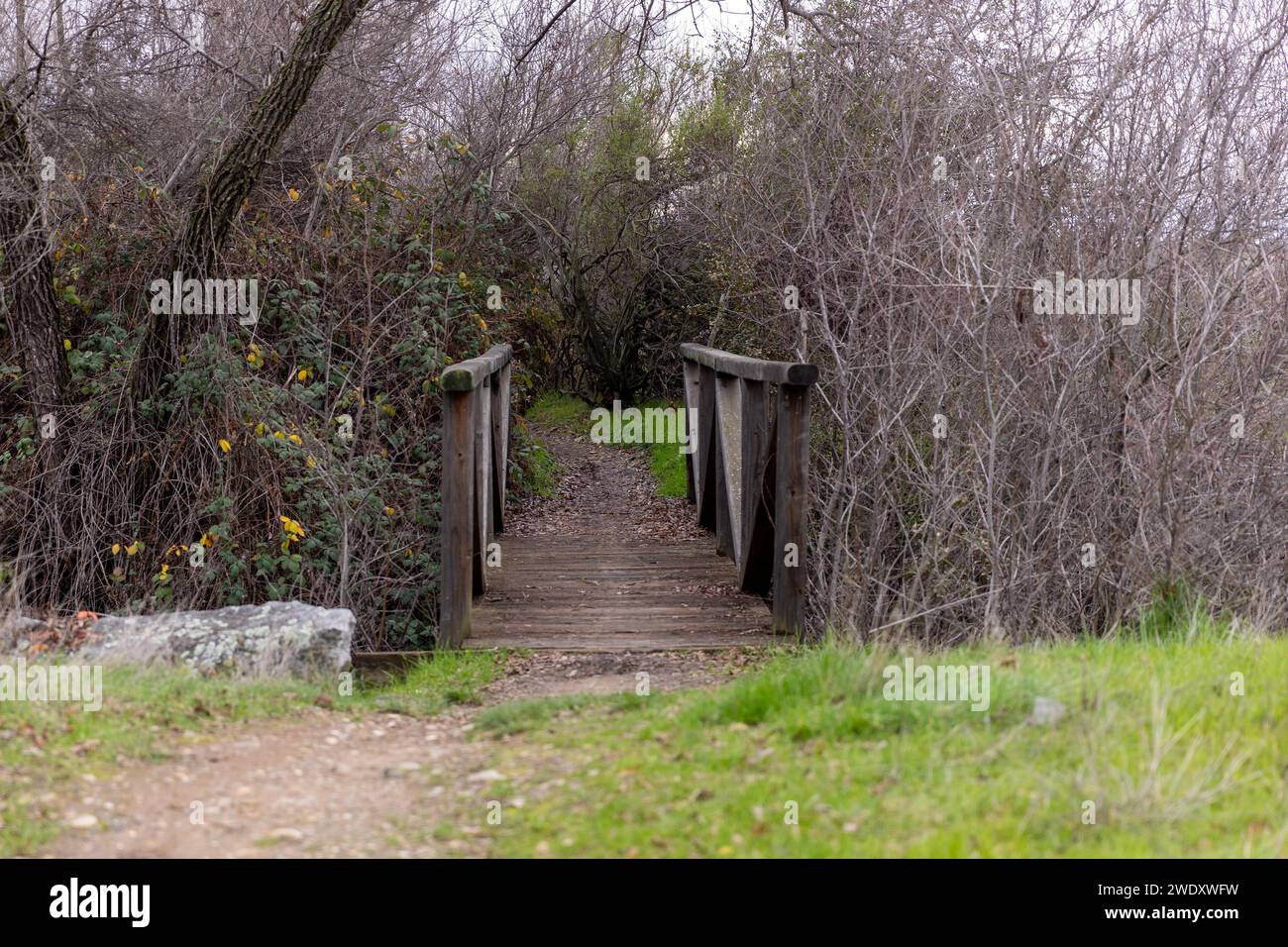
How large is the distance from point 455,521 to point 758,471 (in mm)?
1865

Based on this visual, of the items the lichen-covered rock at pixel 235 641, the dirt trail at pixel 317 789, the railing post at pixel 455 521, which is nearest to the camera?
the dirt trail at pixel 317 789

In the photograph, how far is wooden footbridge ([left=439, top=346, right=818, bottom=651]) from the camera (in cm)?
636

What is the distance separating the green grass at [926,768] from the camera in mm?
3232

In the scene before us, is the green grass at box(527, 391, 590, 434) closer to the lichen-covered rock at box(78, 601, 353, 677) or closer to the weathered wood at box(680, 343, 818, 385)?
the weathered wood at box(680, 343, 818, 385)

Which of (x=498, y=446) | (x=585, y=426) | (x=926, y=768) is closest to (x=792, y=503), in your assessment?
(x=926, y=768)

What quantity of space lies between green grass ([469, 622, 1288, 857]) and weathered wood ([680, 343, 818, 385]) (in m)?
1.85

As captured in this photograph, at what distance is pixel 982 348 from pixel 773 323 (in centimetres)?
395

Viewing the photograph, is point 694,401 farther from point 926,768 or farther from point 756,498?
point 926,768

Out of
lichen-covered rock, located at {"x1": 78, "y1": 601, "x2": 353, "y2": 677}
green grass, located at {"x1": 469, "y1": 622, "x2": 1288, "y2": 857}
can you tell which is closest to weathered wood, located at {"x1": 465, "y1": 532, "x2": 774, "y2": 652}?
lichen-covered rock, located at {"x1": 78, "y1": 601, "x2": 353, "y2": 677}

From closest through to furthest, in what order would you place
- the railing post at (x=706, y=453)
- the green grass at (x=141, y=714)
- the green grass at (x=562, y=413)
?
the green grass at (x=141, y=714)
the railing post at (x=706, y=453)
the green grass at (x=562, y=413)

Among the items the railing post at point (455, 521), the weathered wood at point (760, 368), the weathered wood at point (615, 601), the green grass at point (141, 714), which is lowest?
the green grass at point (141, 714)

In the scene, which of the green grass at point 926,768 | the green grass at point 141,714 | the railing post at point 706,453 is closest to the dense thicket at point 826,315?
the railing post at point 706,453

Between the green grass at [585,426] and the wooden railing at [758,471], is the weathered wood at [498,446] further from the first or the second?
the green grass at [585,426]
